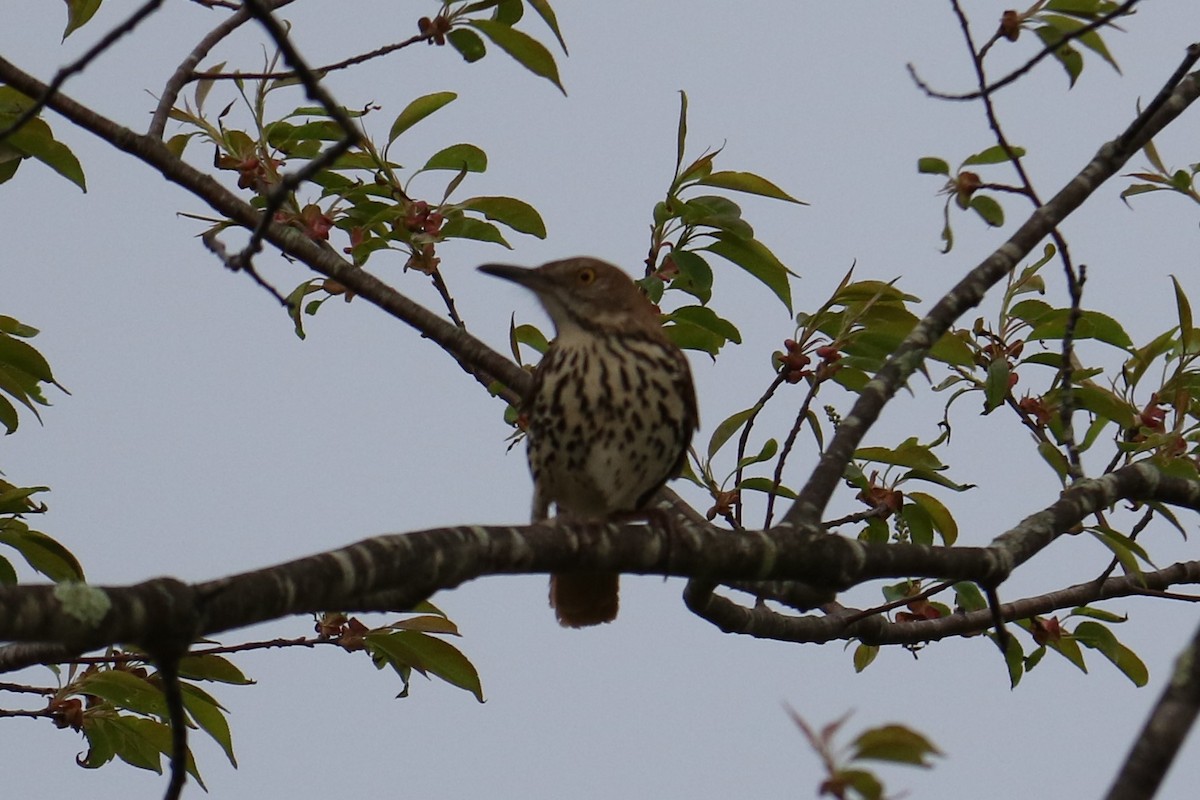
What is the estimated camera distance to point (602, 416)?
456 centimetres

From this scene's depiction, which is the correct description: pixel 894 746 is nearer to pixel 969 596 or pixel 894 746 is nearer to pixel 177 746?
pixel 177 746

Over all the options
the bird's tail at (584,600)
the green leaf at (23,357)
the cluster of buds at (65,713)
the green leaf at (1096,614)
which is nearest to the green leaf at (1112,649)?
the green leaf at (1096,614)

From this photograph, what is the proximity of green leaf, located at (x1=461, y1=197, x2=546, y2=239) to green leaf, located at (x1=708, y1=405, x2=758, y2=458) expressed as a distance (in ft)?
2.55

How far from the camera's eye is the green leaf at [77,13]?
4.12 metres

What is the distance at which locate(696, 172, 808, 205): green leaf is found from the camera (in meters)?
4.47

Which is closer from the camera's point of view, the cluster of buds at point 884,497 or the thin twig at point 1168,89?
the thin twig at point 1168,89

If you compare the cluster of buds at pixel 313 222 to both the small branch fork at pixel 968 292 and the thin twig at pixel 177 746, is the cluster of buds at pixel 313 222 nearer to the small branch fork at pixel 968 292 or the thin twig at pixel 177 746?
the small branch fork at pixel 968 292

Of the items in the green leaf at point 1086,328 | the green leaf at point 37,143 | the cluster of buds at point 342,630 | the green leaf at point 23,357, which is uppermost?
the green leaf at point 37,143

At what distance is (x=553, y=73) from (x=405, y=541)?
5.63 feet

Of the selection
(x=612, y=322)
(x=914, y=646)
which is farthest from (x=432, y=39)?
(x=914, y=646)

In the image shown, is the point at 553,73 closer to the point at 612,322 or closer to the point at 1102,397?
the point at 612,322

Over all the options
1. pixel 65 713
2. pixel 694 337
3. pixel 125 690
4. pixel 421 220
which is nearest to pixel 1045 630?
pixel 694 337

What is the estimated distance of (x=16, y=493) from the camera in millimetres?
3705

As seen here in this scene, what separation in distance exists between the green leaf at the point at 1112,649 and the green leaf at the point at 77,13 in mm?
3153
